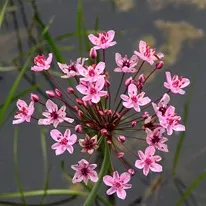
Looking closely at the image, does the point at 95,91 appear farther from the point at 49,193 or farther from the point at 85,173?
the point at 49,193

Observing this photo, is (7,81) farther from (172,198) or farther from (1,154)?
(172,198)

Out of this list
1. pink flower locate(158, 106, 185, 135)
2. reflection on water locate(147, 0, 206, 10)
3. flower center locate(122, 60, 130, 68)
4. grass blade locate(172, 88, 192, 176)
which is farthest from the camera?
reflection on water locate(147, 0, 206, 10)

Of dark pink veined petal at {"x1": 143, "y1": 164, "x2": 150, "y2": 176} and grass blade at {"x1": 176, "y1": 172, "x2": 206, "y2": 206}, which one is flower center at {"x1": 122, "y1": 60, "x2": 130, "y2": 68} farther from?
grass blade at {"x1": 176, "y1": 172, "x2": 206, "y2": 206}

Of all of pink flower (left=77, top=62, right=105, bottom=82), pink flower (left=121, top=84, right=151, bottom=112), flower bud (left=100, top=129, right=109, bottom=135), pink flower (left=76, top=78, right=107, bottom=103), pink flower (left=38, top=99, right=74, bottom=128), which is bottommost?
flower bud (left=100, top=129, right=109, bottom=135)

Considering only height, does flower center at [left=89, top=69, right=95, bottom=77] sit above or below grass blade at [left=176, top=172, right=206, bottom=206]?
above

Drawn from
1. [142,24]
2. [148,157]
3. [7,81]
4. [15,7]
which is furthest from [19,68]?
[148,157]

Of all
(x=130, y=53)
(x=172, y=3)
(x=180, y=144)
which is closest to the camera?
(x=180, y=144)

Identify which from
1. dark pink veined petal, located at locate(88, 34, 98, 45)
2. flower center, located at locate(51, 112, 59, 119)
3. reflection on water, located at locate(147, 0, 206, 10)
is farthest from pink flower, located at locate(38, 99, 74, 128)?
reflection on water, located at locate(147, 0, 206, 10)

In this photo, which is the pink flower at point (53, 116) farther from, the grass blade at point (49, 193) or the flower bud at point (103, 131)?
the grass blade at point (49, 193)

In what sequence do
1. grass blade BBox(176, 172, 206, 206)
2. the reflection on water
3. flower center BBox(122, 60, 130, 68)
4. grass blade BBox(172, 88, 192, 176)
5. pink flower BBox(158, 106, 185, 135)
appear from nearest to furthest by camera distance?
pink flower BBox(158, 106, 185, 135) → flower center BBox(122, 60, 130, 68) → grass blade BBox(176, 172, 206, 206) → grass blade BBox(172, 88, 192, 176) → the reflection on water

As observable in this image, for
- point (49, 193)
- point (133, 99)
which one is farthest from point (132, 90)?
point (49, 193)
